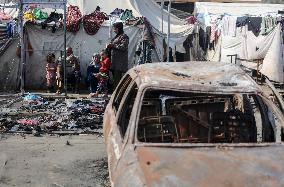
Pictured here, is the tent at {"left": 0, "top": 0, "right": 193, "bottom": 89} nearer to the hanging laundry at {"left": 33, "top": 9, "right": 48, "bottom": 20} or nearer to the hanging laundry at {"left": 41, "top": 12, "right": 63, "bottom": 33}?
the hanging laundry at {"left": 41, "top": 12, "right": 63, "bottom": 33}

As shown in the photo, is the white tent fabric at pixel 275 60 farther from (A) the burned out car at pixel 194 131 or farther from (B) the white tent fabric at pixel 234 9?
(A) the burned out car at pixel 194 131

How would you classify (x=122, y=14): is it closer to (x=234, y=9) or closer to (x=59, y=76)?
(x=59, y=76)

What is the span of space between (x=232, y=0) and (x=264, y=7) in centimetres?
567

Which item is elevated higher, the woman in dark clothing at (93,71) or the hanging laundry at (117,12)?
the hanging laundry at (117,12)

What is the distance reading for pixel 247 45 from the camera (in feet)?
67.1

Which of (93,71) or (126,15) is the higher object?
(126,15)

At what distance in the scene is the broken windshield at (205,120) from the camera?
631 cm

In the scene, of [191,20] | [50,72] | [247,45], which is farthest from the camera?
[191,20]

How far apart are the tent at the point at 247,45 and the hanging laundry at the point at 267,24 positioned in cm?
13

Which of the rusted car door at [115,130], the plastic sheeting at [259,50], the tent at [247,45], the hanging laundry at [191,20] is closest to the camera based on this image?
the rusted car door at [115,130]

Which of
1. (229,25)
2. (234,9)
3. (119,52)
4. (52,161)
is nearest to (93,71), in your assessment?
(119,52)

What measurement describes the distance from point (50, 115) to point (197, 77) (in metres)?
7.06

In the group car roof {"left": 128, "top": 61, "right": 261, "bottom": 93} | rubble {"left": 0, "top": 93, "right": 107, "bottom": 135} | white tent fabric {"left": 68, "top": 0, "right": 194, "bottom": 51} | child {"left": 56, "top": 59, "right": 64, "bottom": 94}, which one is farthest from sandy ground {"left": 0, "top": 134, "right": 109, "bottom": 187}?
white tent fabric {"left": 68, "top": 0, "right": 194, "bottom": 51}

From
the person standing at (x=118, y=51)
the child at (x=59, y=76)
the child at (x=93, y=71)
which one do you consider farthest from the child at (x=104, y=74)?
the child at (x=59, y=76)
